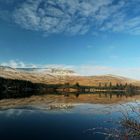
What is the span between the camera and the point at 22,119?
38.5 m

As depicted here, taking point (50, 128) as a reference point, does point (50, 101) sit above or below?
above

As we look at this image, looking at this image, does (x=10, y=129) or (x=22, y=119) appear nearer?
(x=10, y=129)

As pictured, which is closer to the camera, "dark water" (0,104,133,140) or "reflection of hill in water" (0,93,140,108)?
"dark water" (0,104,133,140)

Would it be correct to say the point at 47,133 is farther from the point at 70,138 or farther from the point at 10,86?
the point at 10,86

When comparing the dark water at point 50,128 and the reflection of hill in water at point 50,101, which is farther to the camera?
the reflection of hill in water at point 50,101

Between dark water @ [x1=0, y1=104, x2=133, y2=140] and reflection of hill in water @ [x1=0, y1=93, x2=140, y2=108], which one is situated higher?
reflection of hill in water @ [x1=0, y1=93, x2=140, y2=108]

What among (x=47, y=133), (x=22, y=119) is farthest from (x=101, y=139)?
(x=22, y=119)

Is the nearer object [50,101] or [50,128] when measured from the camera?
[50,128]

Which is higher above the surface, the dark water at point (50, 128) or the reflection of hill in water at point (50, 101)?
the reflection of hill in water at point (50, 101)

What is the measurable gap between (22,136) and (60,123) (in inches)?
341

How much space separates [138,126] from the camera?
28.6ft

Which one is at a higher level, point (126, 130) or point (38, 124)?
point (126, 130)

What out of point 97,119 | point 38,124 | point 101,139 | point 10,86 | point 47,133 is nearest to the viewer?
point 101,139

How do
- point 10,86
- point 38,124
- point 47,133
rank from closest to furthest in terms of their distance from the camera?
point 47,133 → point 38,124 → point 10,86
